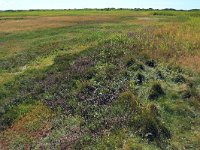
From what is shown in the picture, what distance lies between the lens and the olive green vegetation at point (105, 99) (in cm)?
1645

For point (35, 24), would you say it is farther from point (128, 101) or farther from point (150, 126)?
point (150, 126)

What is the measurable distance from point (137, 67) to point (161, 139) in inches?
315

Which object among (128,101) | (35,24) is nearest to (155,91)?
(128,101)

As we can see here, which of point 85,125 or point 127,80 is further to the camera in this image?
point 127,80

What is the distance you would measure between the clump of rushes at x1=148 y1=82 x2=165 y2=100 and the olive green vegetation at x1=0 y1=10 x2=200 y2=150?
2.1 inches

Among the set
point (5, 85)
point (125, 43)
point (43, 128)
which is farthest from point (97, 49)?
point (43, 128)

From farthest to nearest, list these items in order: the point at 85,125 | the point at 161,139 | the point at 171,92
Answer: the point at 171,92
the point at 85,125
the point at 161,139

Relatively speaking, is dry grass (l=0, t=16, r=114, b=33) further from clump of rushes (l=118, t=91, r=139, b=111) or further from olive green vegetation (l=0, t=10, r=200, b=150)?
clump of rushes (l=118, t=91, r=139, b=111)

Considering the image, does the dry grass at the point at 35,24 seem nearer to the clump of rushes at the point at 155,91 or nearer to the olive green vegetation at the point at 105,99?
the olive green vegetation at the point at 105,99

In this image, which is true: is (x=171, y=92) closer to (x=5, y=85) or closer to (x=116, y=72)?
(x=116, y=72)

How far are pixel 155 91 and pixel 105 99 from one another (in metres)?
2.68

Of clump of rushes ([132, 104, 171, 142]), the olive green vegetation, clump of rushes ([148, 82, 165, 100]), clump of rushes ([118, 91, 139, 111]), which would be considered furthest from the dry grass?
clump of rushes ([132, 104, 171, 142])

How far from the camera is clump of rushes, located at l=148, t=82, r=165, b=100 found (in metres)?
19.9

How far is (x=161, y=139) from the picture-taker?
16.2 meters
